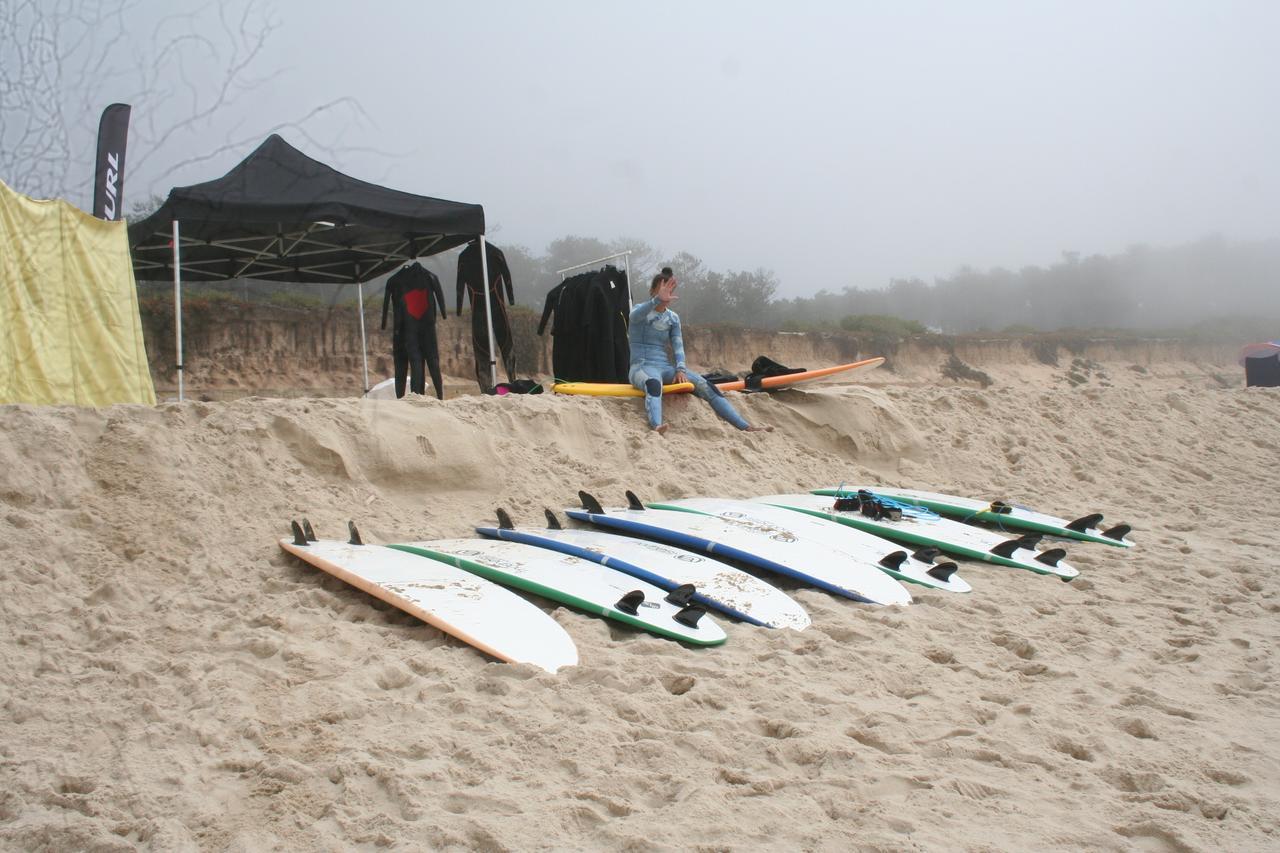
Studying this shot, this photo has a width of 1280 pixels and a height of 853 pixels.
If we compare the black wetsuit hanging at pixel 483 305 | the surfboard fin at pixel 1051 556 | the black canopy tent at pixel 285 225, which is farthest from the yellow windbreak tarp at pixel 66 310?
the surfboard fin at pixel 1051 556

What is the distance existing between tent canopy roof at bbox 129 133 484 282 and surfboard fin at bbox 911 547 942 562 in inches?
178

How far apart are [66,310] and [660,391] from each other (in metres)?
3.82

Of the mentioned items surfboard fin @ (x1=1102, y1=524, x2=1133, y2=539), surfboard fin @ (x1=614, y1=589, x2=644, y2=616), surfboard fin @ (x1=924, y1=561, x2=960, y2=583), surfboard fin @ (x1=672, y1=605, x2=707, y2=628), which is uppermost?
surfboard fin @ (x1=614, y1=589, x2=644, y2=616)

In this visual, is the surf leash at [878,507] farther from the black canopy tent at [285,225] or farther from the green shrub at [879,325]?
the green shrub at [879,325]

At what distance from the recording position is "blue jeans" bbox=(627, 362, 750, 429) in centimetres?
666

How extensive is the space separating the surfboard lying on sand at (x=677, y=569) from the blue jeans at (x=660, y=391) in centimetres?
187

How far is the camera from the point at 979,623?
12.2ft

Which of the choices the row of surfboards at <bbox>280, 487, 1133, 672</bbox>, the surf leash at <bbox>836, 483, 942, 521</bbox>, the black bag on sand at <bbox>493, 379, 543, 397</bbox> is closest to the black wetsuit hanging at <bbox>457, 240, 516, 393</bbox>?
the black bag on sand at <bbox>493, 379, 543, 397</bbox>

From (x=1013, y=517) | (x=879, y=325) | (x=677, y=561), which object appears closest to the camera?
(x=677, y=561)

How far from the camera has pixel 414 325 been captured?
7.34 metres

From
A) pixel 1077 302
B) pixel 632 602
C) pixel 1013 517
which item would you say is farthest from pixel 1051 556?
pixel 1077 302

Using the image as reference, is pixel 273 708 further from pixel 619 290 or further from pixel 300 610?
pixel 619 290

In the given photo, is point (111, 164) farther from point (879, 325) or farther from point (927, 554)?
point (879, 325)

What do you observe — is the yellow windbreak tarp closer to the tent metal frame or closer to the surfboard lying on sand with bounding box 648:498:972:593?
the tent metal frame
